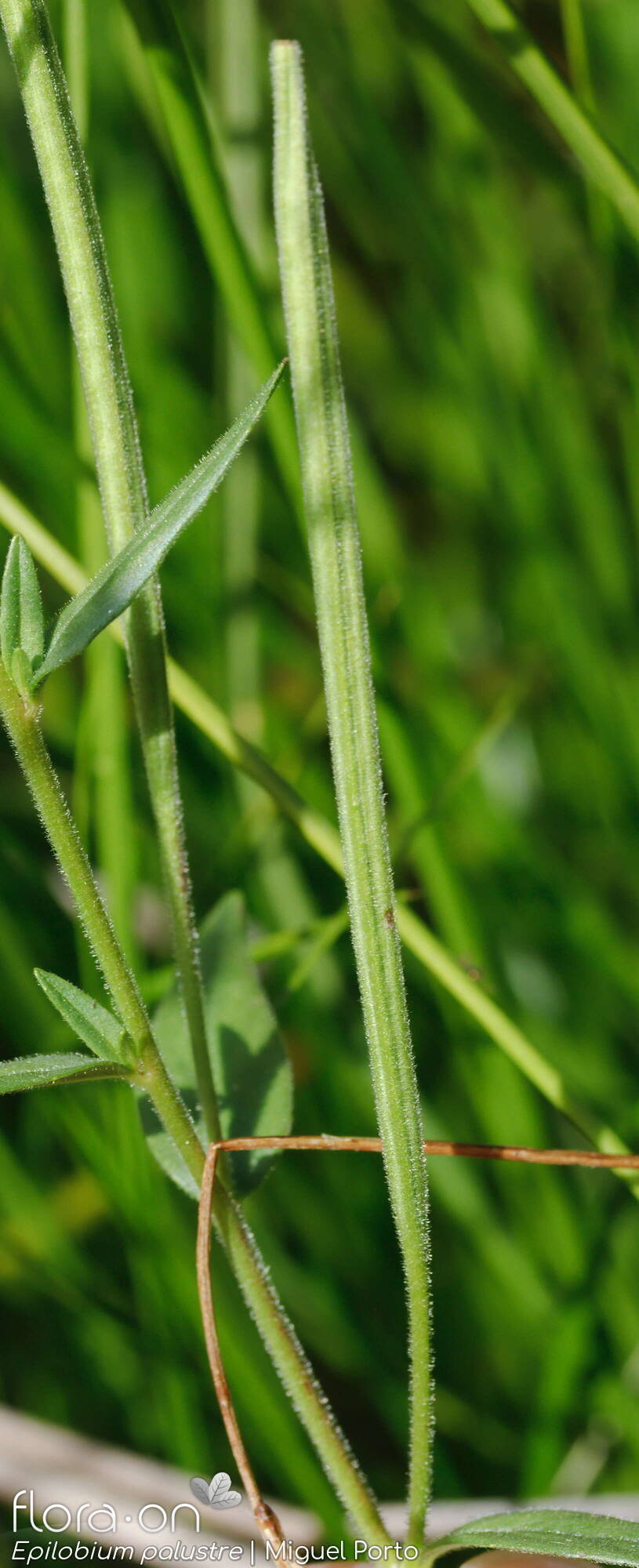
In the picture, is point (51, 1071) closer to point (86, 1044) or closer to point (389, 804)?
point (86, 1044)

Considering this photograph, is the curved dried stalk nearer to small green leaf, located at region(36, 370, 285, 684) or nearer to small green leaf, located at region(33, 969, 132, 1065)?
small green leaf, located at region(33, 969, 132, 1065)

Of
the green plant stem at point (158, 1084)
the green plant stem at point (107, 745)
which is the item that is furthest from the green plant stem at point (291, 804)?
the green plant stem at point (158, 1084)

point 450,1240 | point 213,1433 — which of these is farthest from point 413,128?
point 213,1433

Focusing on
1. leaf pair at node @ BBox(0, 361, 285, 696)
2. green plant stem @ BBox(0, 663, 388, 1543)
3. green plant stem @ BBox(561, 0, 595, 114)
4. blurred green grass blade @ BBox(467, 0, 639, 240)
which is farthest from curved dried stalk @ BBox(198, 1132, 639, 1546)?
green plant stem @ BBox(561, 0, 595, 114)

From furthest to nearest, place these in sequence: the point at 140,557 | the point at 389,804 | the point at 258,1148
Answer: the point at 389,804 → the point at 258,1148 → the point at 140,557

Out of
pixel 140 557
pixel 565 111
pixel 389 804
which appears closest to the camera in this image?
pixel 140 557

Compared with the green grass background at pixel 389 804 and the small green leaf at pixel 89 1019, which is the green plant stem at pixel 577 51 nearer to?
the green grass background at pixel 389 804

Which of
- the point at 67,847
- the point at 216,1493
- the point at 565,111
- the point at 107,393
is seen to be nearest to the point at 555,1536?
the point at 216,1493
